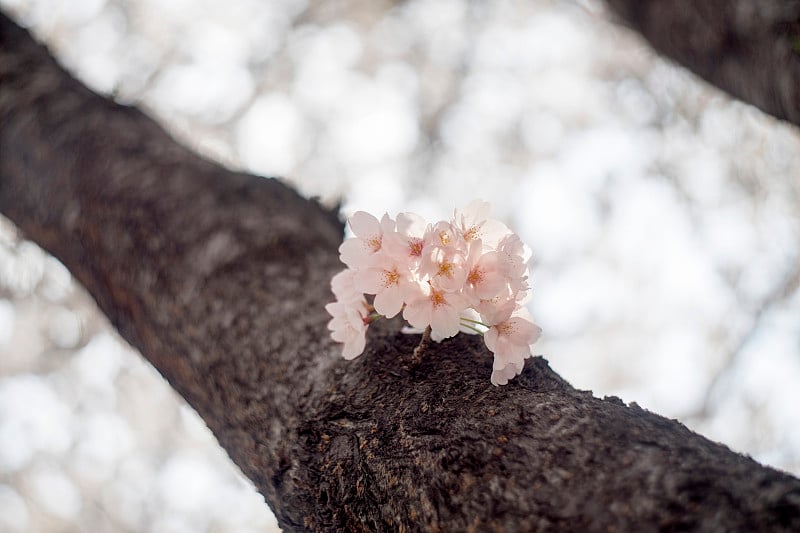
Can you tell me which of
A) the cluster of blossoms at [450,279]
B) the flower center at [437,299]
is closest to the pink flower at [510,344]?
the cluster of blossoms at [450,279]

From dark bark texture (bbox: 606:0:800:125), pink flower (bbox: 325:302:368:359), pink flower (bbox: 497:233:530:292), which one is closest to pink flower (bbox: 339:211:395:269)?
pink flower (bbox: 325:302:368:359)

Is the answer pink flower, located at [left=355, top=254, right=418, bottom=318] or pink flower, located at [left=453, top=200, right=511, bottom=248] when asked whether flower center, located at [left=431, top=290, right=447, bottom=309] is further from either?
pink flower, located at [left=453, top=200, right=511, bottom=248]

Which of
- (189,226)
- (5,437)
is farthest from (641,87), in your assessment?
(5,437)

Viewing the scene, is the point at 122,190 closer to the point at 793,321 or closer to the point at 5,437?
the point at 5,437

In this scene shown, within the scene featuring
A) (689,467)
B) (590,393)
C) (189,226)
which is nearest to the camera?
(689,467)

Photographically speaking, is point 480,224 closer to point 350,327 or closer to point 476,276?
point 476,276
